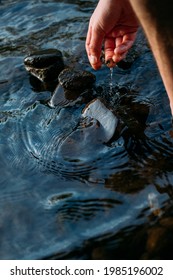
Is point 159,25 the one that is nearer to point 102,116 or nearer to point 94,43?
point 94,43

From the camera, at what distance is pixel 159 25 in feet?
8.12

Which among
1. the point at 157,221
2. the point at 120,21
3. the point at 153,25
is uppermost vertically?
the point at 153,25

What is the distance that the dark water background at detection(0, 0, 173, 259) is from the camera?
2.99 meters

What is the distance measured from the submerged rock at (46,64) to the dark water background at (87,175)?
0.43ft

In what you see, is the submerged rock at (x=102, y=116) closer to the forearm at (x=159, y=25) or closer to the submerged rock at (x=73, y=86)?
the submerged rock at (x=73, y=86)

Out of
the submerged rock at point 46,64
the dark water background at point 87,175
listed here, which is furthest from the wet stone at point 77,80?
the submerged rock at point 46,64

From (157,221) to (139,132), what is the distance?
42.8 inches

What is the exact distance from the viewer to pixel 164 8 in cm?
239

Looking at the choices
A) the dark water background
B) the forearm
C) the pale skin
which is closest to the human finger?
the pale skin

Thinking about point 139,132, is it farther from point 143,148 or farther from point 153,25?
point 153,25

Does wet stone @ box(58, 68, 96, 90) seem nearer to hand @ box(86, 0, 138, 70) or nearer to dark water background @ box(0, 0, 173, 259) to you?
dark water background @ box(0, 0, 173, 259)

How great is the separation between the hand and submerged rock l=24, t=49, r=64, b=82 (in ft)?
2.96
